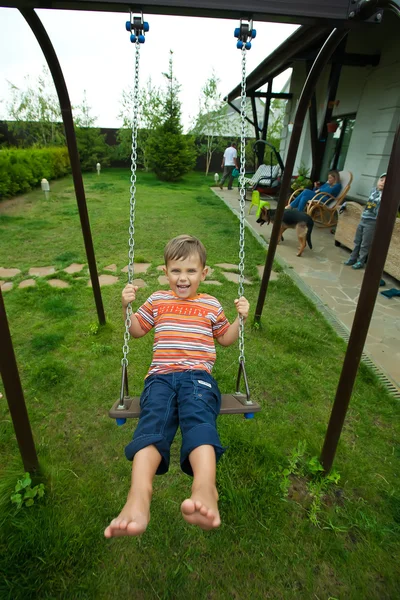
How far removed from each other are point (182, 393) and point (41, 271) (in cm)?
371

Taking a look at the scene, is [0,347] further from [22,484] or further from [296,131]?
[296,131]

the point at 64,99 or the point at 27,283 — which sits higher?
the point at 64,99

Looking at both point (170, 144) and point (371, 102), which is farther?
point (170, 144)

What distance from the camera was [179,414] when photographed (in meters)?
1.55

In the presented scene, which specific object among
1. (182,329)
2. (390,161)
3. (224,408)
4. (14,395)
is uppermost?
(390,161)

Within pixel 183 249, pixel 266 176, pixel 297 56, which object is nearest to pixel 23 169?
pixel 266 176

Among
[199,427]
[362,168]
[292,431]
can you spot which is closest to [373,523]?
[292,431]

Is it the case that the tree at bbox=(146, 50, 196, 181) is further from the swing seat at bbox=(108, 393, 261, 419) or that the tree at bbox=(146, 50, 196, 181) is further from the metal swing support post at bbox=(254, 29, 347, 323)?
the swing seat at bbox=(108, 393, 261, 419)

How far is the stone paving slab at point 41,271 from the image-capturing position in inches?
178

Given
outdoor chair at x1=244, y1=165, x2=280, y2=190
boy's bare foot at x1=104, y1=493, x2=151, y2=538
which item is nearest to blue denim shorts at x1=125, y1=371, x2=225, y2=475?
boy's bare foot at x1=104, y1=493, x2=151, y2=538

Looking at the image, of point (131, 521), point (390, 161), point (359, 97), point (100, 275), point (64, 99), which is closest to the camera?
point (131, 521)

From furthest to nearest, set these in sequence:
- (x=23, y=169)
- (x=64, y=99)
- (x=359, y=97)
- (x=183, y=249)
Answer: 1. (x=23, y=169)
2. (x=359, y=97)
3. (x=64, y=99)
4. (x=183, y=249)

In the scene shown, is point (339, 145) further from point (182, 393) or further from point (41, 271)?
point (182, 393)

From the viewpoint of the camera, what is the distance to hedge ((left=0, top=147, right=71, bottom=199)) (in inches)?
356
